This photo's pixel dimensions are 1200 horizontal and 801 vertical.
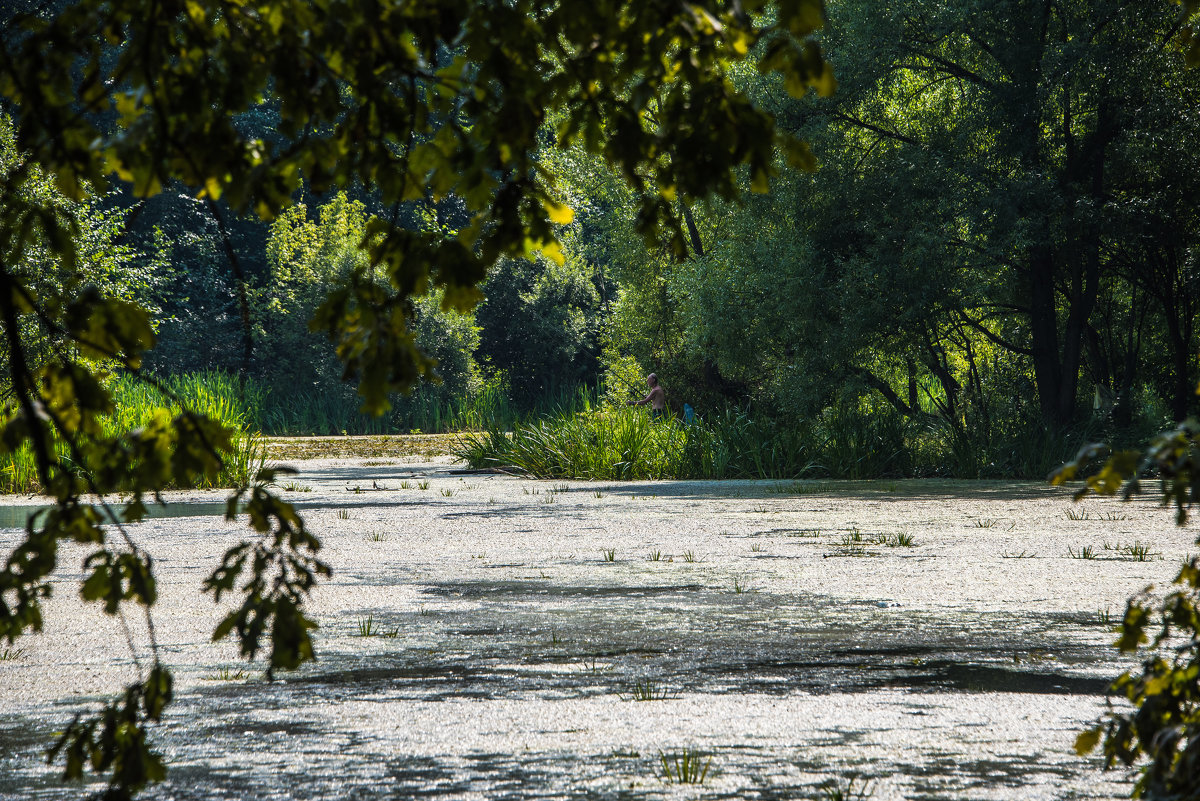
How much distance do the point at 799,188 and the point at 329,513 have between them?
8777mm

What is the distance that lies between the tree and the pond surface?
153 centimetres

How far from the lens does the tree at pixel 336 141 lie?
6.82 ft

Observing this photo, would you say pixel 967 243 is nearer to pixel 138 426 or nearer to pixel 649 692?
pixel 138 426

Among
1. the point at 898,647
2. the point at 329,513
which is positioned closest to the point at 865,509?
the point at 329,513

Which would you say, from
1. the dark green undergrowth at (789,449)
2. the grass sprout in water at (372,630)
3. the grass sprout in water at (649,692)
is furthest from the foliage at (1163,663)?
the dark green undergrowth at (789,449)

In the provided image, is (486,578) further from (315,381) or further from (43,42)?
(315,381)

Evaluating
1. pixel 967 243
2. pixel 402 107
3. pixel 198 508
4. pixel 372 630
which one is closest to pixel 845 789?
pixel 402 107

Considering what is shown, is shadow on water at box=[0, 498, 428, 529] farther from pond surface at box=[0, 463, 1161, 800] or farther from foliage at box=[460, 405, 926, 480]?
foliage at box=[460, 405, 926, 480]

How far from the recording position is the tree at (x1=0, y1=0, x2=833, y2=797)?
208cm

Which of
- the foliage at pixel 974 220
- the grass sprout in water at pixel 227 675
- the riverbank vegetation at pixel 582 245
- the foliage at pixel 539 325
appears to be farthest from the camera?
the foliage at pixel 539 325

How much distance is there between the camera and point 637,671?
5113 millimetres

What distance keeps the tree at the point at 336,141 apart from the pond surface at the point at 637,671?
5.01 ft

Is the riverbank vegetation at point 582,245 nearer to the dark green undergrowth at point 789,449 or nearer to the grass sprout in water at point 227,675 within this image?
the dark green undergrowth at point 789,449

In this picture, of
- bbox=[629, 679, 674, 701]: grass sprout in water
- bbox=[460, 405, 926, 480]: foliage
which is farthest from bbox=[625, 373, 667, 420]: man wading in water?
bbox=[629, 679, 674, 701]: grass sprout in water
